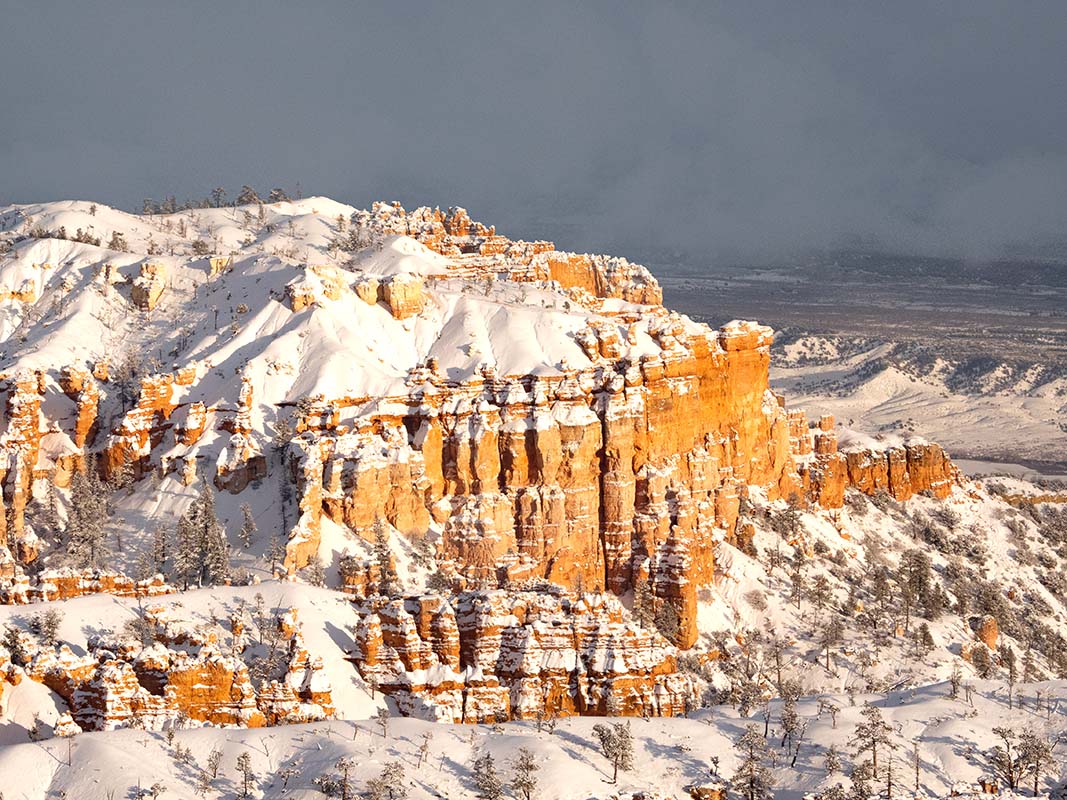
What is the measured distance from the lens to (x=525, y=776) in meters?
60.0

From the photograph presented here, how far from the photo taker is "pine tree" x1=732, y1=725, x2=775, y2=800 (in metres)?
62.2

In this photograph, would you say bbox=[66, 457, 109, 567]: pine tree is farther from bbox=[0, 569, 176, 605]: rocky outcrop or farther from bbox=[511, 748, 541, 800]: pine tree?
bbox=[511, 748, 541, 800]: pine tree

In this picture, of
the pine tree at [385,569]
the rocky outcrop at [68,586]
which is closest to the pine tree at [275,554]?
the pine tree at [385,569]

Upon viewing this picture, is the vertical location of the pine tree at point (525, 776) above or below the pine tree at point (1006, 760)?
above

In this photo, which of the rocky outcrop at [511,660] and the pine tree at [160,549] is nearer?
the rocky outcrop at [511,660]

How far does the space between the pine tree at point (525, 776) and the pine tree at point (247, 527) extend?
131 ft

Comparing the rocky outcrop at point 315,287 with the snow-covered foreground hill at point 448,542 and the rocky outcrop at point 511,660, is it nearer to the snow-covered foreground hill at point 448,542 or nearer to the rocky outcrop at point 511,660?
the snow-covered foreground hill at point 448,542

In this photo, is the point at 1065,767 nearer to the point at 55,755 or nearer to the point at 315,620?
the point at 315,620

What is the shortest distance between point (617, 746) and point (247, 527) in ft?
136

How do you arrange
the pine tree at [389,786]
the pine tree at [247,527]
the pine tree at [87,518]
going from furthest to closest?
the pine tree at [247,527] < the pine tree at [87,518] < the pine tree at [389,786]

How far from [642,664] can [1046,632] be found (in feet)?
177

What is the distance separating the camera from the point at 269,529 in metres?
99.5

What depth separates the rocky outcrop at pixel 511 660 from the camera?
7506 cm

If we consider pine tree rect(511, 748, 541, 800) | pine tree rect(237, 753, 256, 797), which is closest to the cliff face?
pine tree rect(237, 753, 256, 797)
